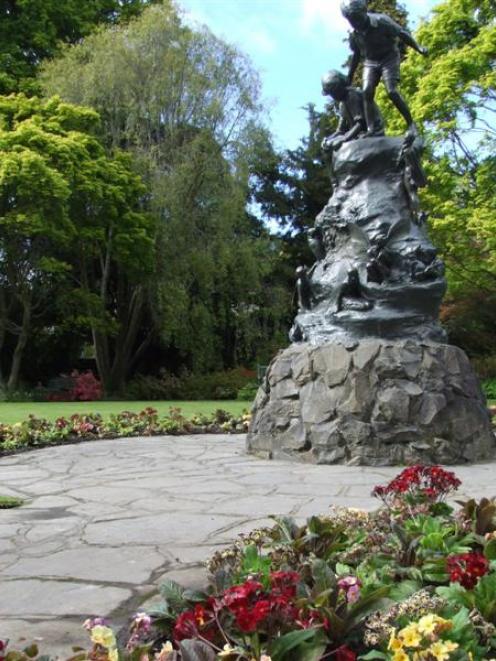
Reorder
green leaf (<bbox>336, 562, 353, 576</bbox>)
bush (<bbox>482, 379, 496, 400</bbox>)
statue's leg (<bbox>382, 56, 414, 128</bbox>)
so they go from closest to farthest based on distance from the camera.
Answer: green leaf (<bbox>336, 562, 353, 576</bbox>) → statue's leg (<bbox>382, 56, 414, 128</bbox>) → bush (<bbox>482, 379, 496, 400</bbox>)

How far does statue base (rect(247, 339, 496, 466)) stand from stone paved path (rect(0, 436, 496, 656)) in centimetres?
31

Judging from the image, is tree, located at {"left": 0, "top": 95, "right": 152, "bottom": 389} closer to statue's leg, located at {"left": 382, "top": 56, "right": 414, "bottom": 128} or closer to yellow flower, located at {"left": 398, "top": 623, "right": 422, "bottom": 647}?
statue's leg, located at {"left": 382, "top": 56, "right": 414, "bottom": 128}

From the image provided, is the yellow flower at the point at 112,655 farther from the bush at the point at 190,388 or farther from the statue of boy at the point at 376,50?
the bush at the point at 190,388

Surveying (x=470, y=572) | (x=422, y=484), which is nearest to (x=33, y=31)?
(x=422, y=484)

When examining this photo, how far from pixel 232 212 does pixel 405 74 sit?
6.33 meters

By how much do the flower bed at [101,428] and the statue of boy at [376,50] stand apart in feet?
15.4

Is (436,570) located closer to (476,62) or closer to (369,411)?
(369,411)

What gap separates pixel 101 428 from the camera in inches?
384

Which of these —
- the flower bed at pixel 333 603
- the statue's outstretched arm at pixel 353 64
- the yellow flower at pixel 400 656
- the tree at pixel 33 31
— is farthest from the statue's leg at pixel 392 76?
the tree at pixel 33 31

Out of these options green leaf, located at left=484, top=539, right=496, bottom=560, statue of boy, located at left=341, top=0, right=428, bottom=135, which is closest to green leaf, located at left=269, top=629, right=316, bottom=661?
green leaf, located at left=484, top=539, right=496, bottom=560

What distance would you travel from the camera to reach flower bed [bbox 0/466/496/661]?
180 centimetres

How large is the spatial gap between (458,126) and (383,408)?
15137 mm

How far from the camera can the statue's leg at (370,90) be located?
826 cm

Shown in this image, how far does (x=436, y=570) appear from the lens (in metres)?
2.57
